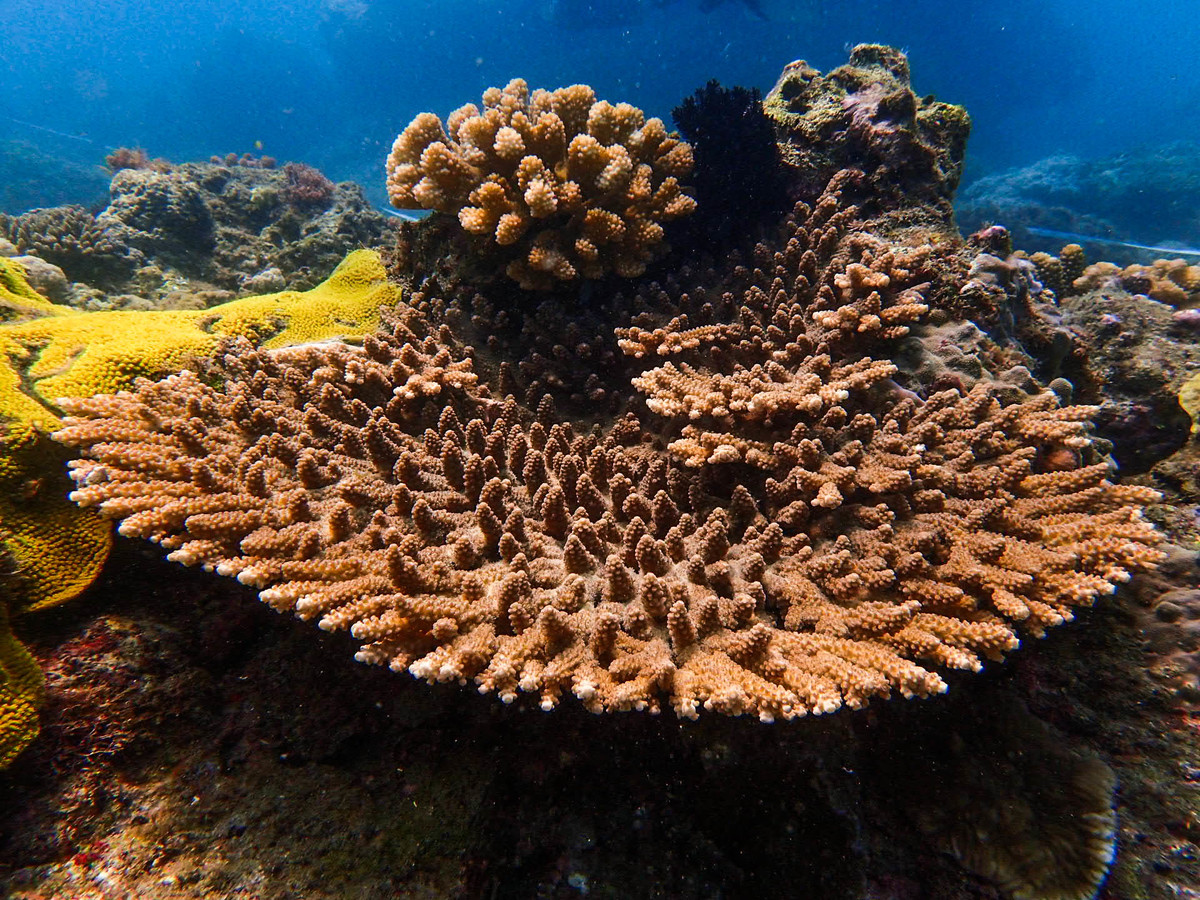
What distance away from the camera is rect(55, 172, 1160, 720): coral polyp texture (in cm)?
219

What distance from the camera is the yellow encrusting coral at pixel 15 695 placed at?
2117 millimetres

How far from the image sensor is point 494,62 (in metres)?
49.6

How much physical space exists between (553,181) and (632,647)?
333cm

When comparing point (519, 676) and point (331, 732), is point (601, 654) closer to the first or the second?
point (519, 676)

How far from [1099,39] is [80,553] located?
122404mm

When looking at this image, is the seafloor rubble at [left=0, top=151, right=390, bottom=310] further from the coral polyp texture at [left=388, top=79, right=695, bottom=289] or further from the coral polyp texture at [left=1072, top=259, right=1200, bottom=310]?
the coral polyp texture at [left=1072, top=259, right=1200, bottom=310]

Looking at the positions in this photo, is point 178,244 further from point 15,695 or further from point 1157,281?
point 1157,281

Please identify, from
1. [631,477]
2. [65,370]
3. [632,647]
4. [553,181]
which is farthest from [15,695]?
[553,181]

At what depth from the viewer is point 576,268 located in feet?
13.1

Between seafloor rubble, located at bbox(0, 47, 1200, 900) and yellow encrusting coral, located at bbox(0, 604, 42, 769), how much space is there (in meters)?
0.12

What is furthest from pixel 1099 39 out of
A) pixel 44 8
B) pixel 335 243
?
pixel 44 8

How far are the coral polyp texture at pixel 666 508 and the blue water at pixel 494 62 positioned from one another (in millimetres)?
33691

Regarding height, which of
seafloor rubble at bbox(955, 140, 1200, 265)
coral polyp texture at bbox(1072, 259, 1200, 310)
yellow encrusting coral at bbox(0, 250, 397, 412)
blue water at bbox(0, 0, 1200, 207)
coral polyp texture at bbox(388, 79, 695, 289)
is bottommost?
yellow encrusting coral at bbox(0, 250, 397, 412)

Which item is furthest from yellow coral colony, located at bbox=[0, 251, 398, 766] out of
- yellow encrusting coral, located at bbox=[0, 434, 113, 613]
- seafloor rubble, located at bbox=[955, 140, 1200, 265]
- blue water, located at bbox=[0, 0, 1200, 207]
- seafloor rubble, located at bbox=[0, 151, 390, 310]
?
blue water, located at bbox=[0, 0, 1200, 207]
